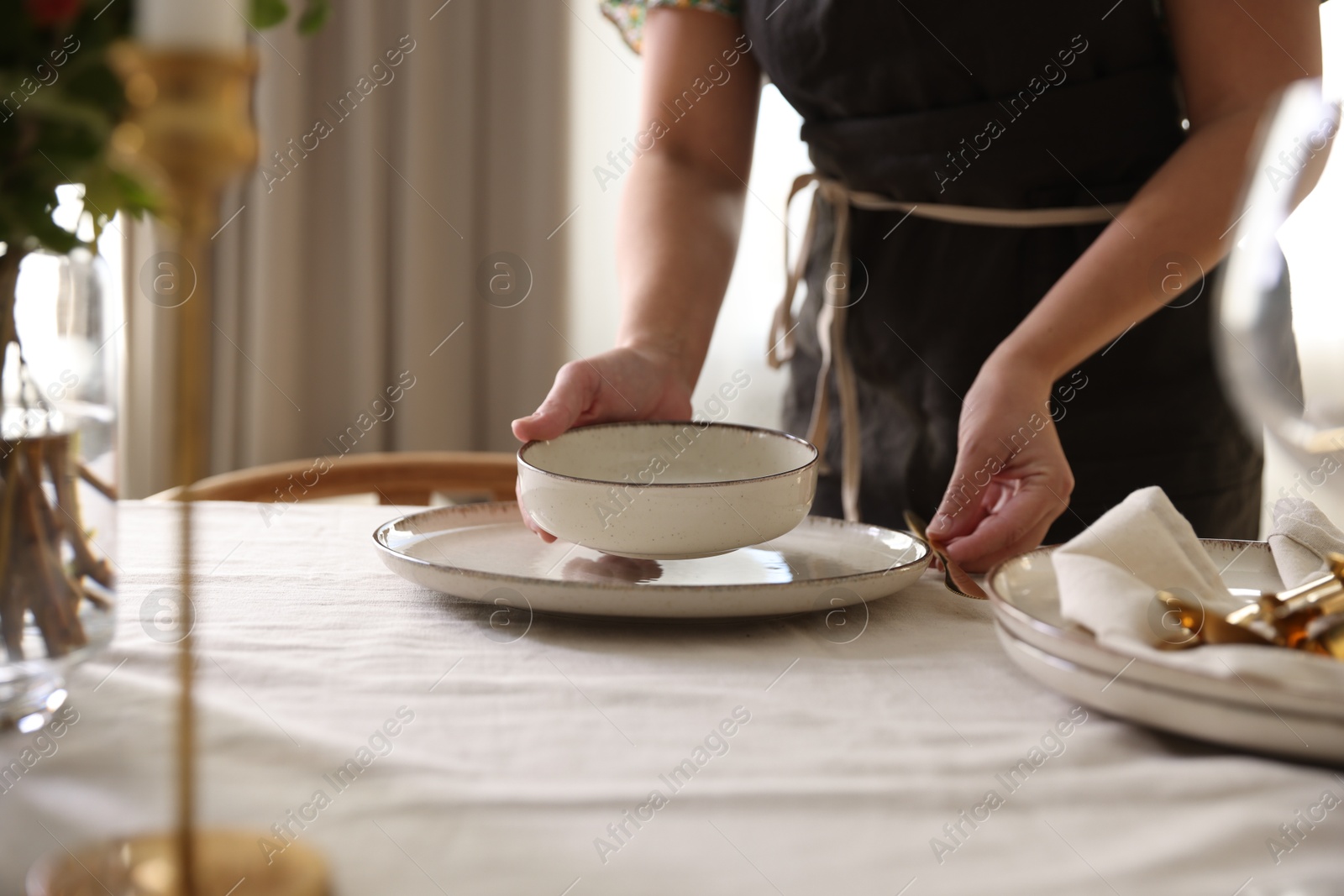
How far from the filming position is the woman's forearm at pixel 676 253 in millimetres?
933

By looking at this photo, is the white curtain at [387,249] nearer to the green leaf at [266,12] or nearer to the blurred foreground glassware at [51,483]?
the blurred foreground glassware at [51,483]

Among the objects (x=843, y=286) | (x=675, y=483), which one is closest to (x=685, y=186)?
(x=843, y=286)

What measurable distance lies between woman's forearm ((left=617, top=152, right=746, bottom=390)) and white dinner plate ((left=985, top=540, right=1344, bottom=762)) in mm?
516

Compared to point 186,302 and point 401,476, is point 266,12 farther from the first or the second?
point 401,476

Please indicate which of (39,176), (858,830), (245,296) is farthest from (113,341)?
(245,296)

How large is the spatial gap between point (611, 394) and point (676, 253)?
0.90 feet

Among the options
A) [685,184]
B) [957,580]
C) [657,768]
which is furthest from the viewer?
[685,184]

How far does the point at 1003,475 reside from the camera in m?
0.71

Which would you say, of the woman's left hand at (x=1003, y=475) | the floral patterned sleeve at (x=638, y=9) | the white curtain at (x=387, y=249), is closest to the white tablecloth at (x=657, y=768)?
the woman's left hand at (x=1003, y=475)

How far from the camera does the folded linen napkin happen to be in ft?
1.17

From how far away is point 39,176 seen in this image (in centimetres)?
34

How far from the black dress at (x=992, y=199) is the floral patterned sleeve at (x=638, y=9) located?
29 mm

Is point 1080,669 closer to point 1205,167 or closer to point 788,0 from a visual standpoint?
point 1205,167

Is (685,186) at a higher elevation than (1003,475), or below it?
higher
